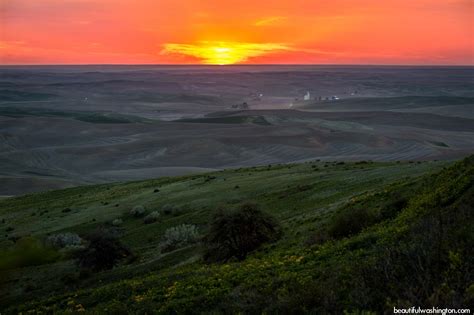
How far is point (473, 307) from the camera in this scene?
7.09 metres

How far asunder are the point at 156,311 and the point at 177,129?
119 metres

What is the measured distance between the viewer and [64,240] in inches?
1271

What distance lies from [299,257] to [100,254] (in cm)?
1438

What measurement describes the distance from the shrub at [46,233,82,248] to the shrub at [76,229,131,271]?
575 cm

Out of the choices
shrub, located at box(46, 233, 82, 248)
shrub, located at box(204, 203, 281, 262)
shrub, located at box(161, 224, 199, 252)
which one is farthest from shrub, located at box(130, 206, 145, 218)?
shrub, located at box(204, 203, 281, 262)

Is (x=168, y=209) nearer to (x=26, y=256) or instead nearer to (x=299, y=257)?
(x=26, y=256)

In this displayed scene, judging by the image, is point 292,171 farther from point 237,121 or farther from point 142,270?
point 237,121

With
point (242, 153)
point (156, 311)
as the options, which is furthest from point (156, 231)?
point (242, 153)

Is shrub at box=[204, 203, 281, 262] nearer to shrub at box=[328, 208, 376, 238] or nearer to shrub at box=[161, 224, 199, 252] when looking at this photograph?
shrub at box=[328, 208, 376, 238]

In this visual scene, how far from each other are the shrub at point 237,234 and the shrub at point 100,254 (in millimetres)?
7194

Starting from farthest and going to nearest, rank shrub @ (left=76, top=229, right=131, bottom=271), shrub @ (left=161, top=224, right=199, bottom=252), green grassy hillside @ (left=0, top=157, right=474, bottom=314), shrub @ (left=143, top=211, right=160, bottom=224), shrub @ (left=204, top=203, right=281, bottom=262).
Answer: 1. shrub @ (left=143, top=211, right=160, bottom=224)
2. shrub @ (left=161, top=224, right=199, bottom=252)
3. shrub @ (left=76, top=229, right=131, bottom=271)
4. shrub @ (left=204, top=203, right=281, bottom=262)
5. green grassy hillside @ (left=0, top=157, right=474, bottom=314)

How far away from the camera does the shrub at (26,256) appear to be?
28611mm

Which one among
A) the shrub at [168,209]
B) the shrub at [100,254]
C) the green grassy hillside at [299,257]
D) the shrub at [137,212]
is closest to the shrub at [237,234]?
the green grassy hillside at [299,257]

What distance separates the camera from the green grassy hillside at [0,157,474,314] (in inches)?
348
